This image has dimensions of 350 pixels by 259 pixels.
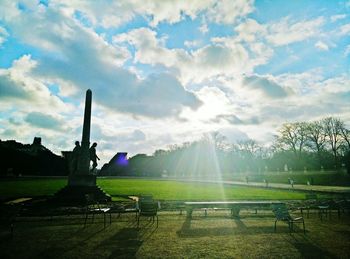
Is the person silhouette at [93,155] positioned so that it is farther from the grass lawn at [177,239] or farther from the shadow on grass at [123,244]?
the shadow on grass at [123,244]

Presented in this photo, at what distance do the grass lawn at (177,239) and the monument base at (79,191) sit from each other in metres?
5.92

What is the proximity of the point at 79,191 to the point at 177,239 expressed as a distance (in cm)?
1241

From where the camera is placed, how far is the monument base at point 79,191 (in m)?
18.0

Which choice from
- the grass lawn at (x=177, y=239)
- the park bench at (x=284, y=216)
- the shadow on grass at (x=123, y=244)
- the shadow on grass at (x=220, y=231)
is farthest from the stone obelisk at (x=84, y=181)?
the park bench at (x=284, y=216)

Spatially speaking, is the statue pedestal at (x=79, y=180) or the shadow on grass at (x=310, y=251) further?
the statue pedestal at (x=79, y=180)

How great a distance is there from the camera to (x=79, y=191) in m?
19.0

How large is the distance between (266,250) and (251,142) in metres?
88.7

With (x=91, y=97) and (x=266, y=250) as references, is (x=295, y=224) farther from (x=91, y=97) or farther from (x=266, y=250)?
(x=91, y=97)

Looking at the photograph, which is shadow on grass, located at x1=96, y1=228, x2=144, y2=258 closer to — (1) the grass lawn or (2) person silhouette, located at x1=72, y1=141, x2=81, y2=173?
(1) the grass lawn

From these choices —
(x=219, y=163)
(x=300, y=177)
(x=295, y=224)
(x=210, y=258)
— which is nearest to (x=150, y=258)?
(x=210, y=258)

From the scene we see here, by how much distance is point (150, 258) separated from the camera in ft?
21.8

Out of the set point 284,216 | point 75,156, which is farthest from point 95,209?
point 284,216

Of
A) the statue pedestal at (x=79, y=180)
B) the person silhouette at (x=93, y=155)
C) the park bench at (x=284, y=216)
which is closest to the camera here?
the park bench at (x=284, y=216)

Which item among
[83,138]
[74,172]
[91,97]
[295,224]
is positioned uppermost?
[91,97]
